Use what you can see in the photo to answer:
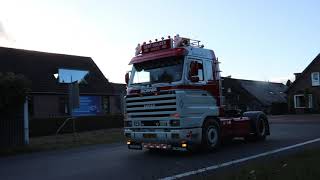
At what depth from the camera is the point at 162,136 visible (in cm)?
1551

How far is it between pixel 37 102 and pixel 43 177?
30.0 m

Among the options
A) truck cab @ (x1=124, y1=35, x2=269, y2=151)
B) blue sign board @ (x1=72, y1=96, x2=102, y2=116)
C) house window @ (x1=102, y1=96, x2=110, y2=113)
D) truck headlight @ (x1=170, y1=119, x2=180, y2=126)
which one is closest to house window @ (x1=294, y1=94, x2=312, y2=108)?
house window @ (x1=102, y1=96, x2=110, y2=113)

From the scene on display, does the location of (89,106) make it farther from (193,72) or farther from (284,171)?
(284,171)

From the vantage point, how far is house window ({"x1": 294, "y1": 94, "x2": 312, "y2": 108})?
58312 millimetres

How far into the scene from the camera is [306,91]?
58.0 m

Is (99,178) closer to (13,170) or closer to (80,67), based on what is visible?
(13,170)

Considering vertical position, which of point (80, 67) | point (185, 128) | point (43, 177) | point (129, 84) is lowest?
point (43, 177)

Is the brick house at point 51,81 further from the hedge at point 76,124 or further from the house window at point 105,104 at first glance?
the hedge at point 76,124

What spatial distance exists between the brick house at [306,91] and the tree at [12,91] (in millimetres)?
41740

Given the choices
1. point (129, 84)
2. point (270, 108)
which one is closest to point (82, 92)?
point (270, 108)

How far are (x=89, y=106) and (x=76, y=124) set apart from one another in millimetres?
12331

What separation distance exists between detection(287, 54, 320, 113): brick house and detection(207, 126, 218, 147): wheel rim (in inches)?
1683

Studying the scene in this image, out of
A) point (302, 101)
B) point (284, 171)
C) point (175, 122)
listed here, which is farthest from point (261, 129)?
point (302, 101)

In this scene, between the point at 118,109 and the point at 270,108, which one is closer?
the point at 118,109
